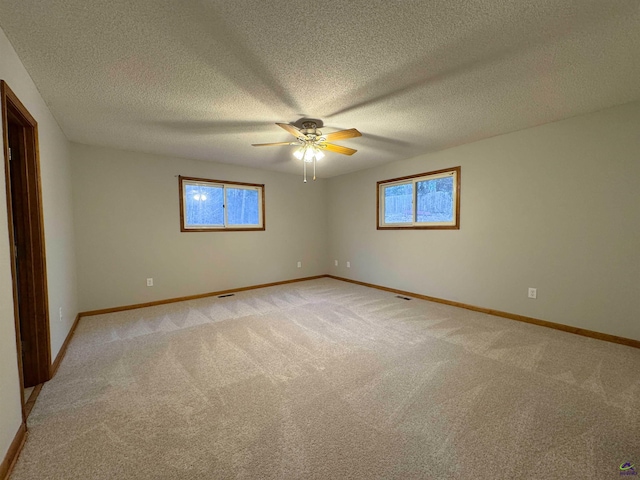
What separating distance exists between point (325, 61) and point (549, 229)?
3.05 metres

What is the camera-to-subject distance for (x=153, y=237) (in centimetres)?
405

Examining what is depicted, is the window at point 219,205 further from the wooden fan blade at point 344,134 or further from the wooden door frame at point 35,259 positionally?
the wooden fan blade at point 344,134

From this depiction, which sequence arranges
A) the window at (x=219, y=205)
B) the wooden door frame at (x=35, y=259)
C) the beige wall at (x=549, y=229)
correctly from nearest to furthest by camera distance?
1. the wooden door frame at (x=35, y=259)
2. the beige wall at (x=549, y=229)
3. the window at (x=219, y=205)

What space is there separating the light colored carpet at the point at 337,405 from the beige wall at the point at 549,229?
497mm

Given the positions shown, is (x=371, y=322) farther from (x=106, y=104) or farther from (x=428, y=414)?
(x=106, y=104)

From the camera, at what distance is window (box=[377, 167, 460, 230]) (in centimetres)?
392

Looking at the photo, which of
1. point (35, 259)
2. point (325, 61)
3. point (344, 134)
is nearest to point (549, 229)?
point (344, 134)

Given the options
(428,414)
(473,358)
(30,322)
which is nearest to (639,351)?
(473,358)

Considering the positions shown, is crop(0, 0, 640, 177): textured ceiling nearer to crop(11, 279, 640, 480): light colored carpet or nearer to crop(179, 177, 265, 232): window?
crop(179, 177, 265, 232): window

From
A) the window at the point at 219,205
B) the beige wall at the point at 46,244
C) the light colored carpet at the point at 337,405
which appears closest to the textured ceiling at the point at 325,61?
the beige wall at the point at 46,244

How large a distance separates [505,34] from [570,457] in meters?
2.34

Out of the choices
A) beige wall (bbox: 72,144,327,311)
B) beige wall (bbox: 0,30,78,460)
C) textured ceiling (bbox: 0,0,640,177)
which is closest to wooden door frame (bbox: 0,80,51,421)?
beige wall (bbox: 0,30,78,460)

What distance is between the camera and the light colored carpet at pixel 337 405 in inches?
51.5

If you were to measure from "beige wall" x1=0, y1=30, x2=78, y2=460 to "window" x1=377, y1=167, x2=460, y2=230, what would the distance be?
4375mm
